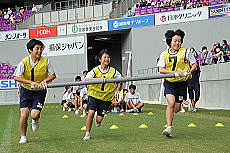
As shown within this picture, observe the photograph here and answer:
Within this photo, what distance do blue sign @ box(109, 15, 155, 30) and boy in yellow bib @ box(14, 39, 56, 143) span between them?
988 inches

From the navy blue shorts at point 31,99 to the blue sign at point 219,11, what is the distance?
23.1 m

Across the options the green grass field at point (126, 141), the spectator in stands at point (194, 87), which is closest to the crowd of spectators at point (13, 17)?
the spectator in stands at point (194, 87)

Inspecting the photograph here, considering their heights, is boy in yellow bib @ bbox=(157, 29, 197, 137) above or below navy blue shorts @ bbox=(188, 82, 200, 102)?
above

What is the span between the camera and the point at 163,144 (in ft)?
25.4

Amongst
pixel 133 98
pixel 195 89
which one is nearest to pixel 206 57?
pixel 195 89

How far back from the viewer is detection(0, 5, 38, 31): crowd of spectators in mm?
39928

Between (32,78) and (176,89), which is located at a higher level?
(32,78)

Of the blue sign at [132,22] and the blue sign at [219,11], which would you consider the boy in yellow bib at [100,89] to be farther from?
the blue sign at [132,22]

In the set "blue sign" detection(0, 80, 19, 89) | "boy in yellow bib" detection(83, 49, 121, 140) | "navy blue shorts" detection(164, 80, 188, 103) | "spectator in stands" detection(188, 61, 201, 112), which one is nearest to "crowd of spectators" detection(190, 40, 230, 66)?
"spectator in stands" detection(188, 61, 201, 112)

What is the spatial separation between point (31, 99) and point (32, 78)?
0.45 metres

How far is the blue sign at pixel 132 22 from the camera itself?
33.4 m

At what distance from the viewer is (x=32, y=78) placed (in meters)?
8.65

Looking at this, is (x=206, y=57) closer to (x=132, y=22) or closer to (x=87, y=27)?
(x=132, y=22)

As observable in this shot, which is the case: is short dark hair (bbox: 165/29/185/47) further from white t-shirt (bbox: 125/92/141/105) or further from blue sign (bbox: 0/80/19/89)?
blue sign (bbox: 0/80/19/89)
